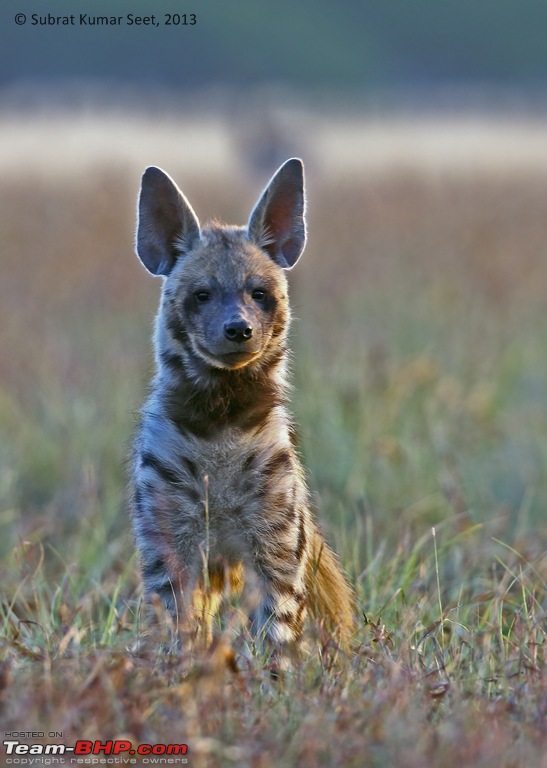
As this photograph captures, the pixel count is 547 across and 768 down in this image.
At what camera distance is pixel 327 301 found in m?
10.9

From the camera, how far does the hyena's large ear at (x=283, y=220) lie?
4809 millimetres

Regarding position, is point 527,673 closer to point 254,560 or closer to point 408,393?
point 254,560

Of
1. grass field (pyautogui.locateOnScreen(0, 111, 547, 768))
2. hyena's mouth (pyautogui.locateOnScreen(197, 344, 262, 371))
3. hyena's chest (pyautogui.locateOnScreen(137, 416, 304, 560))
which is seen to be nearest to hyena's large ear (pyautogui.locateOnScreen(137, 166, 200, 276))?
hyena's mouth (pyautogui.locateOnScreen(197, 344, 262, 371))

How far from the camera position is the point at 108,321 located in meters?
10.3

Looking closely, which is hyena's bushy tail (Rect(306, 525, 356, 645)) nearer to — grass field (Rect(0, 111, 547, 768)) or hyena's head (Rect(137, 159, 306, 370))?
grass field (Rect(0, 111, 547, 768))

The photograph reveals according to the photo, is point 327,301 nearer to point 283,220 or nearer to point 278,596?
point 283,220

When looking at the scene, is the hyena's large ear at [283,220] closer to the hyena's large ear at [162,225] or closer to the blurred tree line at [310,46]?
the hyena's large ear at [162,225]

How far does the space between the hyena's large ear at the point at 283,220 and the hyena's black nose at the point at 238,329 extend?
1.76ft

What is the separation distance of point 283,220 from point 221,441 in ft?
2.87

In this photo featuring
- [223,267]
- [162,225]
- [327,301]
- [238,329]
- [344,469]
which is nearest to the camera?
[238,329]

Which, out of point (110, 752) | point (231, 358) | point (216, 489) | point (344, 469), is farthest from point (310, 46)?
point (110, 752)

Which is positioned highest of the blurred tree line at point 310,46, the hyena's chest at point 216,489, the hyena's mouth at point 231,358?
the blurred tree line at point 310,46

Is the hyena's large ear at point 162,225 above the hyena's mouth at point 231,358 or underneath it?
above

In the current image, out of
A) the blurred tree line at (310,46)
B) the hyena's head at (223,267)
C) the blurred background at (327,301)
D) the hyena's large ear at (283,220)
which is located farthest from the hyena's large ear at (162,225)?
the blurred tree line at (310,46)
